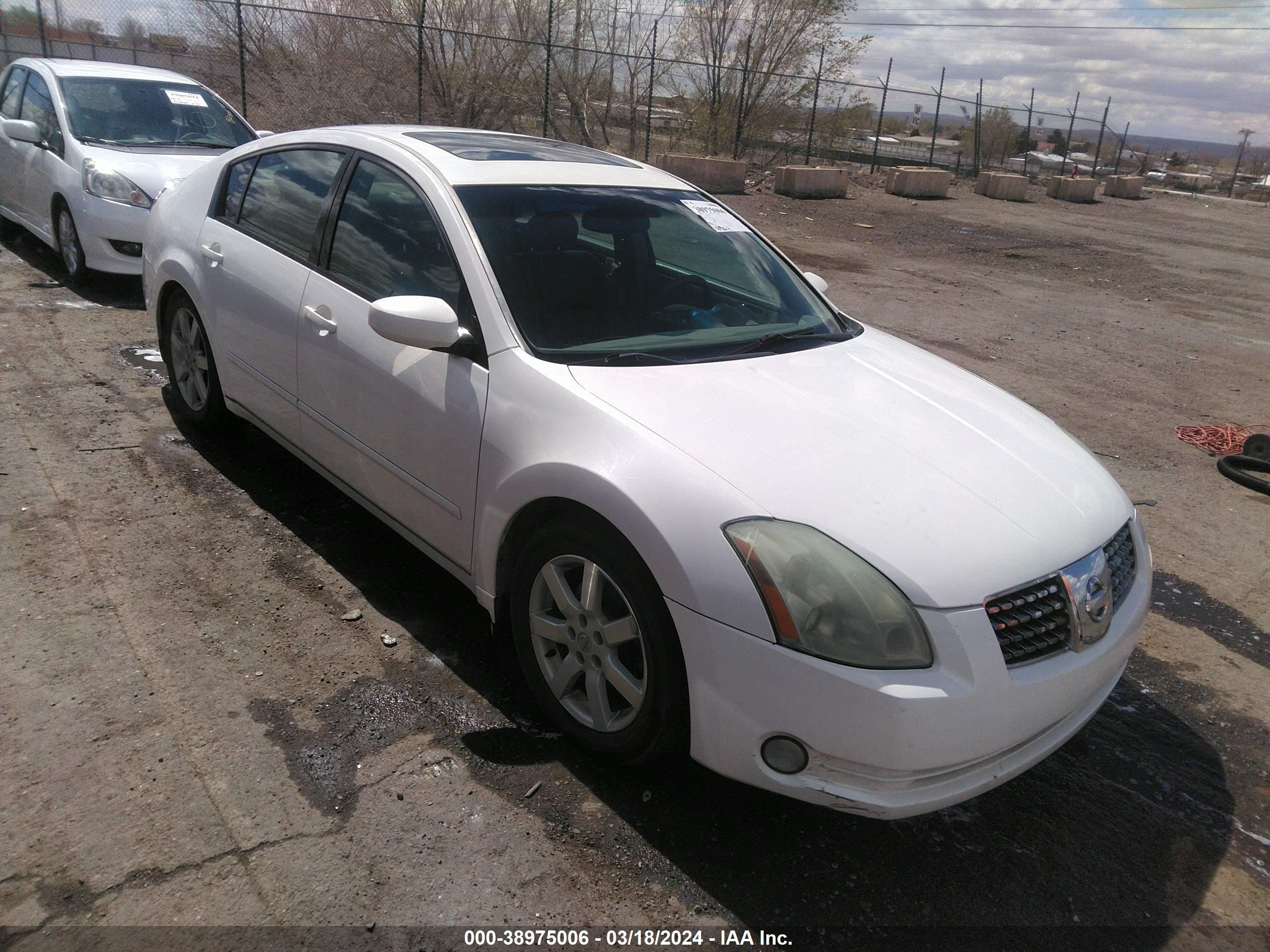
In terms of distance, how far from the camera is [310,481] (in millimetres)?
4734

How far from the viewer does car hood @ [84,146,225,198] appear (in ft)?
24.2

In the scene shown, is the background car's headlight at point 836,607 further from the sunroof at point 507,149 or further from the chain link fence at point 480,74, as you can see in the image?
the chain link fence at point 480,74

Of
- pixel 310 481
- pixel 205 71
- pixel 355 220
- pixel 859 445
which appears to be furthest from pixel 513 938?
pixel 205 71

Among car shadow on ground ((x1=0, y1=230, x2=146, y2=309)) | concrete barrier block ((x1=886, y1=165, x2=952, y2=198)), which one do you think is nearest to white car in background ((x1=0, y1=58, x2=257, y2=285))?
car shadow on ground ((x1=0, y1=230, x2=146, y2=309))

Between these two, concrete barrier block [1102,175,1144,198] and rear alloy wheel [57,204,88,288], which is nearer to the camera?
rear alloy wheel [57,204,88,288]

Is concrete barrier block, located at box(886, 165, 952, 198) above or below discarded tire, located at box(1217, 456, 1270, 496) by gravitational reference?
above

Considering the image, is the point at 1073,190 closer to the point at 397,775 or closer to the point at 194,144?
the point at 194,144

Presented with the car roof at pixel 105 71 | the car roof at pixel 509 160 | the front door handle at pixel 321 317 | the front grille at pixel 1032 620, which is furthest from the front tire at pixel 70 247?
the front grille at pixel 1032 620

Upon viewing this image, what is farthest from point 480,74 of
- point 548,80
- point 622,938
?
point 622,938

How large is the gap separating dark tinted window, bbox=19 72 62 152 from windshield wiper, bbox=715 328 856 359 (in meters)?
6.86

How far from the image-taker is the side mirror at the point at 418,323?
302 centimetres

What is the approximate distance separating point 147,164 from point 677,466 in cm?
680

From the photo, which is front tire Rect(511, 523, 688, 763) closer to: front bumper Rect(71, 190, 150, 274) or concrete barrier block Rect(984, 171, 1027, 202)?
front bumper Rect(71, 190, 150, 274)

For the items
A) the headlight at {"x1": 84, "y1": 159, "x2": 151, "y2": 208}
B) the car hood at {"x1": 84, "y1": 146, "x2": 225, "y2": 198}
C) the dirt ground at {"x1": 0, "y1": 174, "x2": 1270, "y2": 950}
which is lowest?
the dirt ground at {"x1": 0, "y1": 174, "x2": 1270, "y2": 950}
